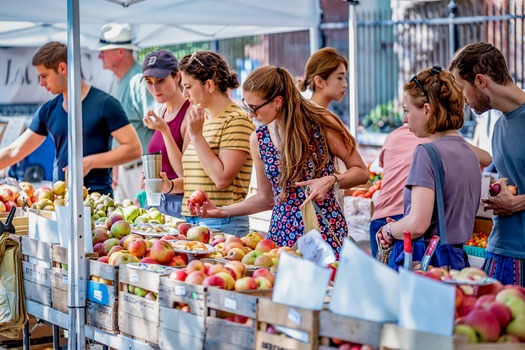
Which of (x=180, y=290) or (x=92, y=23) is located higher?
(x=92, y=23)

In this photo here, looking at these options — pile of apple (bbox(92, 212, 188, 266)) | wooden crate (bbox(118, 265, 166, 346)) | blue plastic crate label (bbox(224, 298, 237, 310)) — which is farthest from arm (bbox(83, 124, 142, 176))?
blue plastic crate label (bbox(224, 298, 237, 310))

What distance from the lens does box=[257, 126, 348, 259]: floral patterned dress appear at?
13.7 feet

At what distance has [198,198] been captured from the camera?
174 inches

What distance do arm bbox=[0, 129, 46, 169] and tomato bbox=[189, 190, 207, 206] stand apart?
6.07ft

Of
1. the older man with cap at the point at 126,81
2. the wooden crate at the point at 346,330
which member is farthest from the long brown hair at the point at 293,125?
the older man with cap at the point at 126,81

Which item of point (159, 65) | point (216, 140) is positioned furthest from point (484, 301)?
point (159, 65)

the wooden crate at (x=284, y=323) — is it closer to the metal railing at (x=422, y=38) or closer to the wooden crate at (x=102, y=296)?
the wooden crate at (x=102, y=296)

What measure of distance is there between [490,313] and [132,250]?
1737 millimetres

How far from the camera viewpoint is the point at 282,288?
2.75 metres

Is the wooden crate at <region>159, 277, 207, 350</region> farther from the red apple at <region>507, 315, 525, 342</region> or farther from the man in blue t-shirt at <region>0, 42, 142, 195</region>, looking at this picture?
the man in blue t-shirt at <region>0, 42, 142, 195</region>

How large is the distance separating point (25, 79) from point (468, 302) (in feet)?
34.2

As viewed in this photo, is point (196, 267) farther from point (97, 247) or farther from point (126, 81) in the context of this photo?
point (126, 81)

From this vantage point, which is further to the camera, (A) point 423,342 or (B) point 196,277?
(B) point 196,277

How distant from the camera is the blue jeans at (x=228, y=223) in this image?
183 inches
